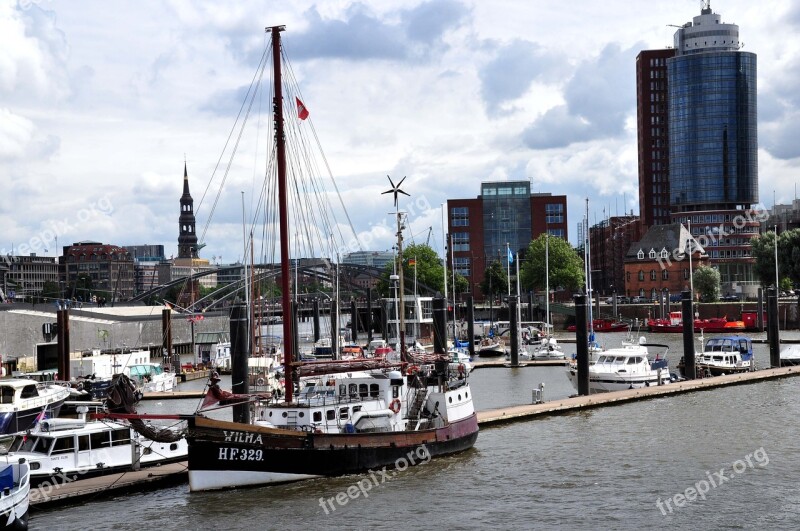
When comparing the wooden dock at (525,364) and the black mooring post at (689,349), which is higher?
the black mooring post at (689,349)

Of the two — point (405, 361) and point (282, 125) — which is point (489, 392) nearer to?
point (405, 361)

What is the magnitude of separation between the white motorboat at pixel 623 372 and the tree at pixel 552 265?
4692 inches

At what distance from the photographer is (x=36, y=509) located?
37.1 m

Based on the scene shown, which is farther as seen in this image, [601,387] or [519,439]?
[601,387]

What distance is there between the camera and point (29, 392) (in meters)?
53.4

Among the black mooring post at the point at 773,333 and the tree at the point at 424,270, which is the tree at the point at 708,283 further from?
the black mooring post at the point at 773,333

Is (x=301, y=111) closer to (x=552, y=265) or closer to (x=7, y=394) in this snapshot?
(x=7, y=394)

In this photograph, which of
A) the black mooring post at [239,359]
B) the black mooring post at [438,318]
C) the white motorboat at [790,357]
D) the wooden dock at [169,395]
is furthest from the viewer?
the white motorboat at [790,357]

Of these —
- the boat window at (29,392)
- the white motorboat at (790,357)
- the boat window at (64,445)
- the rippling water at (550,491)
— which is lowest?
the rippling water at (550,491)

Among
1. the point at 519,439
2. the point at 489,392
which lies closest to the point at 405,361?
the point at 519,439

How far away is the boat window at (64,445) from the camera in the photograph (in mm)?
39750

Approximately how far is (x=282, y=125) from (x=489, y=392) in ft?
120

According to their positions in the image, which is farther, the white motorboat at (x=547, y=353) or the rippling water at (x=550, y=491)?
the white motorboat at (x=547, y=353)

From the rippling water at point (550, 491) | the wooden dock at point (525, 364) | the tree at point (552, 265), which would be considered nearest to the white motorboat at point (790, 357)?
the wooden dock at point (525, 364)
